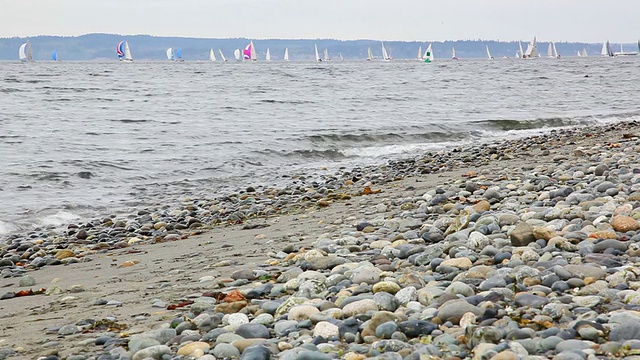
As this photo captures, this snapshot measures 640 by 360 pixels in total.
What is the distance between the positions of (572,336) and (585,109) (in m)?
24.9

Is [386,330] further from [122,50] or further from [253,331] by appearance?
[122,50]

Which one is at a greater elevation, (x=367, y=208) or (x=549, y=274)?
(x=549, y=274)

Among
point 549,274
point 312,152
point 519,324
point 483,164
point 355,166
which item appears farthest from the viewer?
point 312,152

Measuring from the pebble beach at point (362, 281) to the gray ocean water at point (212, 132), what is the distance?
3.35 m

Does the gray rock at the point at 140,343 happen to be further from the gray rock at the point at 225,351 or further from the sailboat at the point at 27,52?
the sailboat at the point at 27,52

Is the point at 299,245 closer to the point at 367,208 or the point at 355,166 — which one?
the point at 367,208

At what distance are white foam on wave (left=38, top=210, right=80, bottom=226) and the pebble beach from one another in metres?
0.79

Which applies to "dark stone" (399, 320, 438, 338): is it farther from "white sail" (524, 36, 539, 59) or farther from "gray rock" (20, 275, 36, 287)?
"white sail" (524, 36, 539, 59)

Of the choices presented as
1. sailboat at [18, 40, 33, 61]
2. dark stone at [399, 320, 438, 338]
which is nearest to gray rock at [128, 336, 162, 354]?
dark stone at [399, 320, 438, 338]

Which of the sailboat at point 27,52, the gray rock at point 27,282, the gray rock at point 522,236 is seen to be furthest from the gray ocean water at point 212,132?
the sailboat at point 27,52

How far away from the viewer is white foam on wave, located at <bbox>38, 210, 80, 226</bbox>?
29.6ft

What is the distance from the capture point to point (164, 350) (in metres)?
3.09

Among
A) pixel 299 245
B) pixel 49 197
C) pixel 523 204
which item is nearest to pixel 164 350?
pixel 299 245

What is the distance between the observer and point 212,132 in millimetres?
18438
